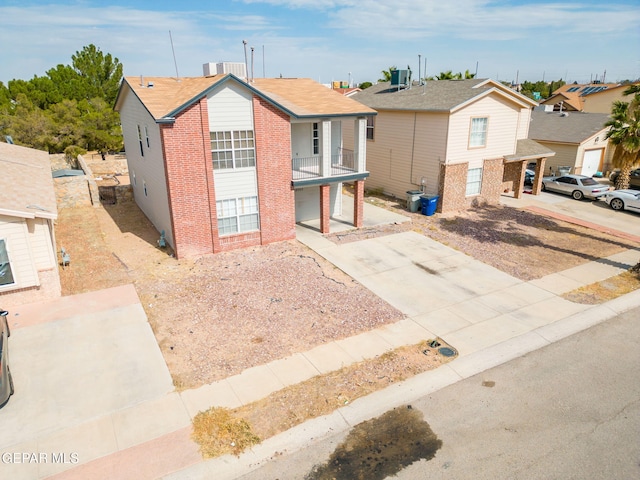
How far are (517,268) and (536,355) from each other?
631cm

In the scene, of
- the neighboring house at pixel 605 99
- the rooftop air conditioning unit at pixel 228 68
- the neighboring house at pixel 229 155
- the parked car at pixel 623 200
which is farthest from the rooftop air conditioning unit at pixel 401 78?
the neighboring house at pixel 605 99

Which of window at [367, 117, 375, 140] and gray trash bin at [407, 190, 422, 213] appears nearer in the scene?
gray trash bin at [407, 190, 422, 213]

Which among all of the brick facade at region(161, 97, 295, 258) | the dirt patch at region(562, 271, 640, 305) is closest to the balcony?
the brick facade at region(161, 97, 295, 258)

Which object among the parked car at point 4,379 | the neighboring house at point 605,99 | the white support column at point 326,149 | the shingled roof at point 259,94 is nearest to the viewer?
the parked car at point 4,379

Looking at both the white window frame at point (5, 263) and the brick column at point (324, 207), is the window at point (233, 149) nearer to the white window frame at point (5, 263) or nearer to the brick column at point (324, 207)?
the brick column at point (324, 207)

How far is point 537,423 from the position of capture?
906cm

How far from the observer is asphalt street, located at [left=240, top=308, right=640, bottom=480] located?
25.9 ft

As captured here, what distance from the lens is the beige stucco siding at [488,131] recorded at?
23047mm

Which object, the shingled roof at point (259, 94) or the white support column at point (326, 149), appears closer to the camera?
the shingled roof at point (259, 94)

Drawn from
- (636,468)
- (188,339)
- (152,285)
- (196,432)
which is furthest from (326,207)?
(636,468)

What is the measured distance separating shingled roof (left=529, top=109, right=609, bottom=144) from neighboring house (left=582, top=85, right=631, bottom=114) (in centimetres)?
1306

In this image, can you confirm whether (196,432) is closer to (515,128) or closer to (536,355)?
(536,355)

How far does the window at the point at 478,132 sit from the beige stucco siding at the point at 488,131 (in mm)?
190

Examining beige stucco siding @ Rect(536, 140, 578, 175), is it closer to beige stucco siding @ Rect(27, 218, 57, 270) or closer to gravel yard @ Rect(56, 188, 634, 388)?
gravel yard @ Rect(56, 188, 634, 388)
